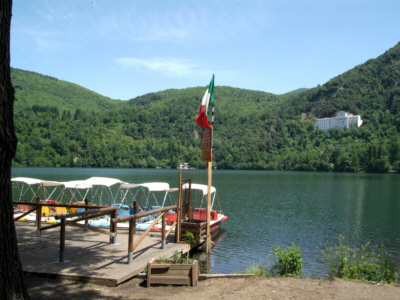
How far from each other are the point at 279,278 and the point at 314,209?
88.3 ft

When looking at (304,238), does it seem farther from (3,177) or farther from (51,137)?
(51,137)

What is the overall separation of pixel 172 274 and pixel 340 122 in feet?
617

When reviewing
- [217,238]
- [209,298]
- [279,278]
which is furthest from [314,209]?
[209,298]

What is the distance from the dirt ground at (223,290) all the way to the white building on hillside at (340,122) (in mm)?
176154

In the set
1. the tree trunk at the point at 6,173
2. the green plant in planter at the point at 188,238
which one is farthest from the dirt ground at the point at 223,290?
the green plant in planter at the point at 188,238

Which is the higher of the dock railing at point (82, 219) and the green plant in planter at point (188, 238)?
the dock railing at point (82, 219)

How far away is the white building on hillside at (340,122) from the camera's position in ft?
578

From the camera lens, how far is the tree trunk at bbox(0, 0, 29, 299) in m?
4.32

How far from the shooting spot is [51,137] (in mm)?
144000

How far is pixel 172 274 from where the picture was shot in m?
7.58

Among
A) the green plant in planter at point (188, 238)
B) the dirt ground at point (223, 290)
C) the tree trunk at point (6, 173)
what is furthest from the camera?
the green plant in planter at point (188, 238)

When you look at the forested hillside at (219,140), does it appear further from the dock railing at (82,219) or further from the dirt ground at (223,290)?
the dock railing at (82,219)

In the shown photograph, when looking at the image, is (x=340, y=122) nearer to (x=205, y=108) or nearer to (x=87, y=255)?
(x=205, y=108)

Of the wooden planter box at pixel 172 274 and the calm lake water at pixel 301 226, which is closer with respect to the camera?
the wooden planter box at pixel 172 274
